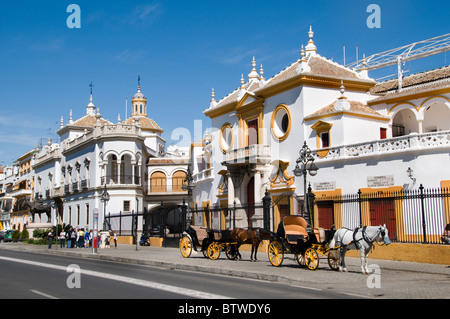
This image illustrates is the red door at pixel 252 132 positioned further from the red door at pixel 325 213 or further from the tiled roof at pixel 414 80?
the red door at pixel 325 213

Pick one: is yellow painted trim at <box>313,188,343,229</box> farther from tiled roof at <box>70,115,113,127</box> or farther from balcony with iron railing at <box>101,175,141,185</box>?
tiled roof at <box>70,115,113,127</box>

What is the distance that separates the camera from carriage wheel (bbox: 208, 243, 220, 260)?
67.0 feet

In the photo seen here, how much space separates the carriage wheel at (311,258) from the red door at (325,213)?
1042cm

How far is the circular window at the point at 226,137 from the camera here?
37.5 meters

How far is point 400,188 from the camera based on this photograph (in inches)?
958

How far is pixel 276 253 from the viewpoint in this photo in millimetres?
16906

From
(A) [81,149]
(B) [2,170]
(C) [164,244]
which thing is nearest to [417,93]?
(C) [164,244]

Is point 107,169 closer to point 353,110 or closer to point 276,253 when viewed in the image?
point 353,110

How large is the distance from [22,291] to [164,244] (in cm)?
2118

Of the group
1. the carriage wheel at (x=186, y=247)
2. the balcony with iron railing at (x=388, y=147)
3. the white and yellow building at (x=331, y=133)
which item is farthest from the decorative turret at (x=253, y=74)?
the carriage wheel at (x=186, y=247)

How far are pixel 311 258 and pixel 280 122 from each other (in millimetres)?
17621

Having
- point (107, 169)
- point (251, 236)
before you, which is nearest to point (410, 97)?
point (251, 236)

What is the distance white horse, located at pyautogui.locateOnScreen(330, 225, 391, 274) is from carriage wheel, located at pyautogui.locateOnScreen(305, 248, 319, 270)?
2.49ft

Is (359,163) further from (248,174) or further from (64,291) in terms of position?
(64,291)
